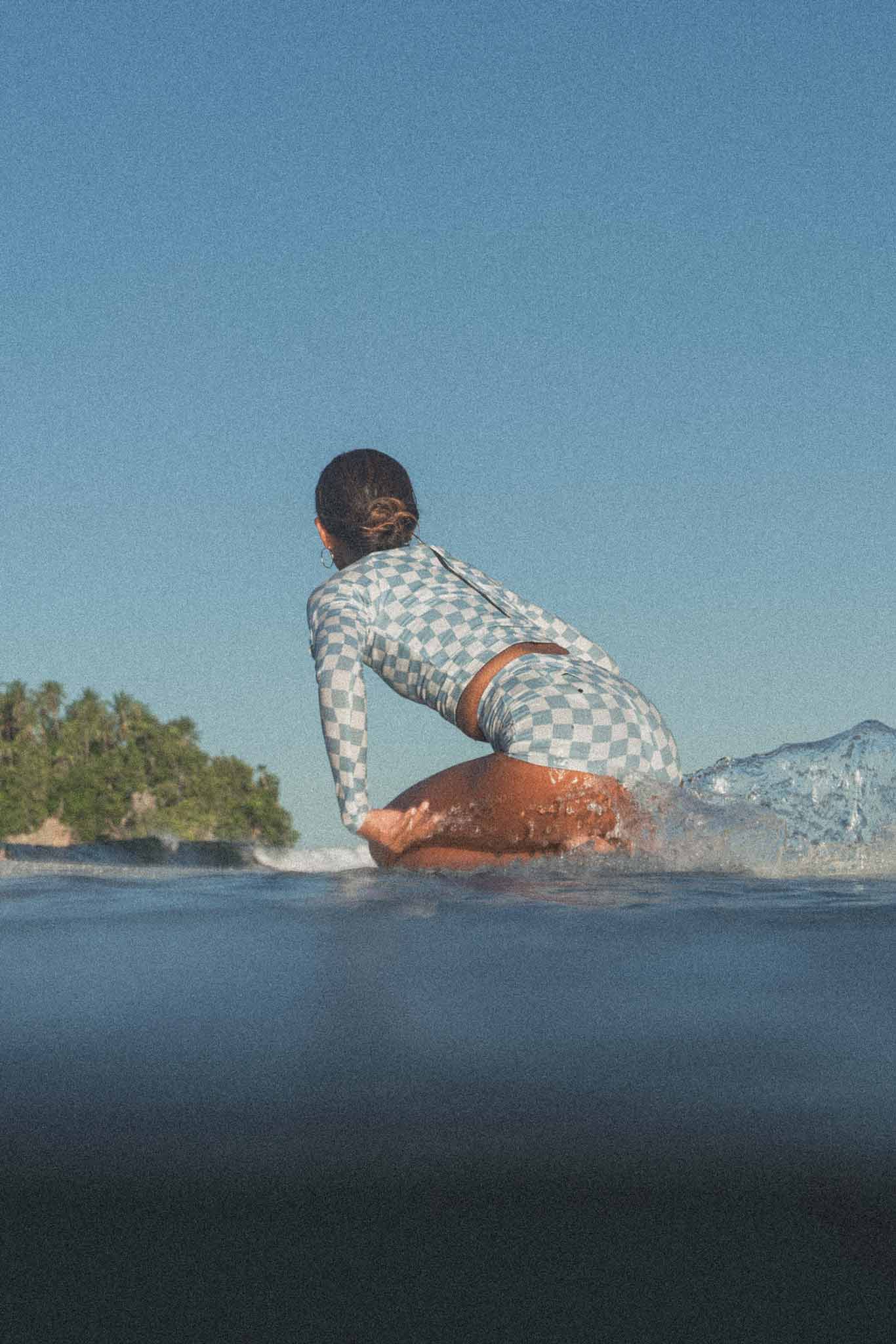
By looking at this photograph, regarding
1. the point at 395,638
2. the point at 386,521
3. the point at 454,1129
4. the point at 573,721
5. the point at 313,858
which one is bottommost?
the point at 454,1129

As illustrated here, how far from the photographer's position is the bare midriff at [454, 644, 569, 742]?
4555 millimetres

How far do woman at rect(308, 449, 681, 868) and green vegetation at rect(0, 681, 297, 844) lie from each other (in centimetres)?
4746

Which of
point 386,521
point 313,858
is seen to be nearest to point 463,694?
point 386,521

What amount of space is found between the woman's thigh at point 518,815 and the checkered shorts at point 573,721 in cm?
7

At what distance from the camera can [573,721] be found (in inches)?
168

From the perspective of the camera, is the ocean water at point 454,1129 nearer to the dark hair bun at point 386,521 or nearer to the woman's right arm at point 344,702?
the woman's right arm at point 344,702

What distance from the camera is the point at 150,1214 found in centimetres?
105

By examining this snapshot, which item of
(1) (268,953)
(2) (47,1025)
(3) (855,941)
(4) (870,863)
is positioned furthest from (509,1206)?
(4) (870,863)

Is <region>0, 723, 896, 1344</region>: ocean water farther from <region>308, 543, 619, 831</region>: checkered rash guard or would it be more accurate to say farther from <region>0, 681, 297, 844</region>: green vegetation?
<region>0, 681, 297, 844</region>: green vegetation

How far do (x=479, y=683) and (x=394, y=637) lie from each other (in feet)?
1.31

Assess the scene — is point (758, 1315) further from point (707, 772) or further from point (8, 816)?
point (8, 816)

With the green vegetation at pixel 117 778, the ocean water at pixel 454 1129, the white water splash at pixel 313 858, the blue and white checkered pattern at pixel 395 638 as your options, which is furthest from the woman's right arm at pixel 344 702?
the green vegetation at pixel 117 778

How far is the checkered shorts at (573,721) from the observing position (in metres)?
4.25

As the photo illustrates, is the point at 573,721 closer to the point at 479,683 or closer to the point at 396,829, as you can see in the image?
the point at 479,683
